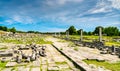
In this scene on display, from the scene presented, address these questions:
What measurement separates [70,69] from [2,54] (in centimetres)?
531

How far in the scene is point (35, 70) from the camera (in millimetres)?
6121

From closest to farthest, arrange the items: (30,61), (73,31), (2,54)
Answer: (30,61) < (2,54) < (73,31)

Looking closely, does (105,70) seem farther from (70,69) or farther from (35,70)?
(35,70)

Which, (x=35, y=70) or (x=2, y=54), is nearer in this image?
(x=35, y=70)

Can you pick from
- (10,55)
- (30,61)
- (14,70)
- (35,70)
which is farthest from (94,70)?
(10,55)

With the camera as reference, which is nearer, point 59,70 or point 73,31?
point 59,70

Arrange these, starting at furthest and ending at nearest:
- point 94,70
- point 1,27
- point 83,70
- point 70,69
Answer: point 1,27, point 70,69, point 83,70, point 94,70

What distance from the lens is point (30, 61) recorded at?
809 centimetres

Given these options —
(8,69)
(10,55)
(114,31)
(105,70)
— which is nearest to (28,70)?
(8,69)

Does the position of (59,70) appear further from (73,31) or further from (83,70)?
A: (73,31)

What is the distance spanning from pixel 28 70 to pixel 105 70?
2.91 m

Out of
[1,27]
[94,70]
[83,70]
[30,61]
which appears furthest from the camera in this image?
[1,27]

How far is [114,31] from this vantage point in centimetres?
9425

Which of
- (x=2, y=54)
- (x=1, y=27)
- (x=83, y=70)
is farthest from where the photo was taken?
(x=1, y=27)
